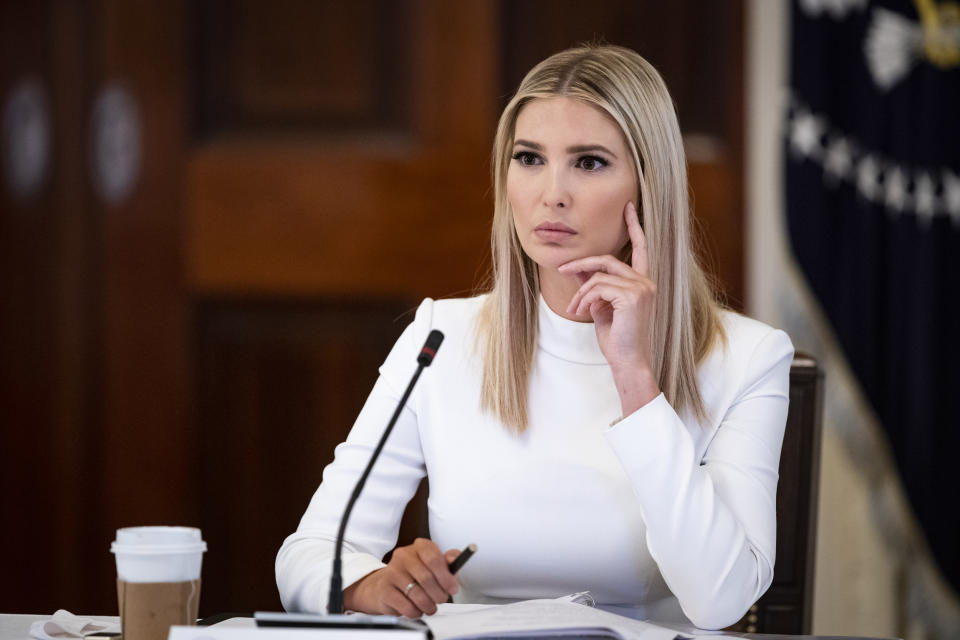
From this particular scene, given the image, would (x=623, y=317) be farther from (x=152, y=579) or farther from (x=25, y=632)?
(x=25, y=632)

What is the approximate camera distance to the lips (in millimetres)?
1503

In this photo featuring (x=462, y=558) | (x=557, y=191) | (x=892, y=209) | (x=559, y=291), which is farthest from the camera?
(x=892, y=209)

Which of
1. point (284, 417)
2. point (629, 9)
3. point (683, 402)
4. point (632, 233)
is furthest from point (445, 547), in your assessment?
point (629, 9)

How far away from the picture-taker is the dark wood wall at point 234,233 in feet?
8.80

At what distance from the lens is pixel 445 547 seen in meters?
1.56

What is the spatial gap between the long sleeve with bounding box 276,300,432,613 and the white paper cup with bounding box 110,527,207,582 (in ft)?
0.92

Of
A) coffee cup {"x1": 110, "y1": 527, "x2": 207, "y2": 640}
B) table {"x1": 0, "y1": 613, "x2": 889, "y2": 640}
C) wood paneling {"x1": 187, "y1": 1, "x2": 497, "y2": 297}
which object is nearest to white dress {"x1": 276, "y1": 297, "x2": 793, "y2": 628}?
table {"x1": 0, "y1": 613, "x2": 889, "y2": 640}

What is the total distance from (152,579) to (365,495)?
1.80 ft

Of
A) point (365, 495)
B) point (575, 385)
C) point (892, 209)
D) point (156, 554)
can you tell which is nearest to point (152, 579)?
point (156, 554)

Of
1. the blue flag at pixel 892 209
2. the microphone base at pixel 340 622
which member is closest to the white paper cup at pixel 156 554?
the microphone base at pixel 340 622

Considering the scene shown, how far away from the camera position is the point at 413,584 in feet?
3.94

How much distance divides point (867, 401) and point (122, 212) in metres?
1.77

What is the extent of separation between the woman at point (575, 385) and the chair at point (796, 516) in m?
0.16

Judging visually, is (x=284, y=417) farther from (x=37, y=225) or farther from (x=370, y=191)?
(x=37, y=225)
